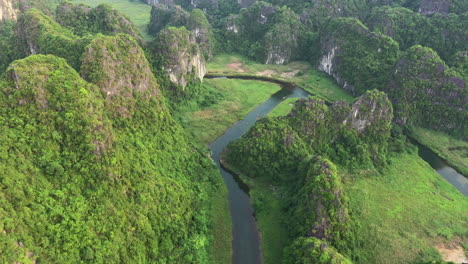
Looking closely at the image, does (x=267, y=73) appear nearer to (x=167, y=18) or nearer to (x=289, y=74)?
(x=289, y=74)

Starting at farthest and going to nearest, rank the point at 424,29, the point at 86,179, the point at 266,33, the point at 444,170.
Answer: the point at 266,33
the point at 424,29
the point at 444,170
the point at 86,179

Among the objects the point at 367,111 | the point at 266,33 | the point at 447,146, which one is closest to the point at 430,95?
the point at 447,146

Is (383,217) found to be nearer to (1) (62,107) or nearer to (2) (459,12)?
(1) (62,107)

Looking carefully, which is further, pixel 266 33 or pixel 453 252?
pixel 266 33

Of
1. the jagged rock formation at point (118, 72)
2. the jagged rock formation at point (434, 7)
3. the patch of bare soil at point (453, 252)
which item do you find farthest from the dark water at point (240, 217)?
the jagged rock formation at point (434, 7)

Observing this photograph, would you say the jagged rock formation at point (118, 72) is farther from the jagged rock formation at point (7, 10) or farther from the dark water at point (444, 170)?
the jagged rock formation at point (7, 10)

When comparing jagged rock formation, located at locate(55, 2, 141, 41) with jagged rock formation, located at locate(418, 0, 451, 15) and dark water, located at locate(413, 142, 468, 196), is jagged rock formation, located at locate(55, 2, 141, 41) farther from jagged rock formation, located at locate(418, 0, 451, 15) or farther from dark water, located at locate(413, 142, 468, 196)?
jagged rock formation, located at locate(418, 0, 451, 15)

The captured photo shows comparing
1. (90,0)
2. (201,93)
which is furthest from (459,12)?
(90,0)
